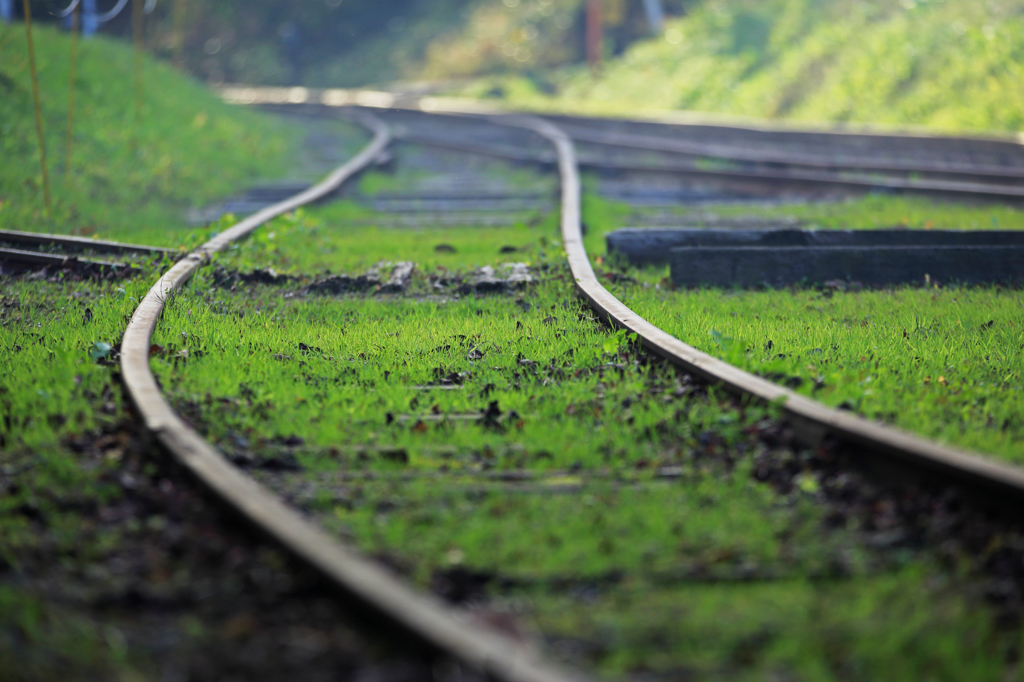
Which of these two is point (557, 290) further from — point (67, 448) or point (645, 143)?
point (645, 143)

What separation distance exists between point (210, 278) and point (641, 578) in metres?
4.42

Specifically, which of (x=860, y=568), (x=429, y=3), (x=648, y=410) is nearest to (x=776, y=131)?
(x=648, y=410)

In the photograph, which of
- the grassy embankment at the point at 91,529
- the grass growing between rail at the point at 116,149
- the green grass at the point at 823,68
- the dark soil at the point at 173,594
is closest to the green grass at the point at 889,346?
the dark soil at the point at 173,594

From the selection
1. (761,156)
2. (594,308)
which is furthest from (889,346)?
(761,156)

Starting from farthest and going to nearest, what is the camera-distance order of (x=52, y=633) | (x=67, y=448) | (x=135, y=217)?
(x=135, y=217), (x=67, y=448), (x=52, y=633)

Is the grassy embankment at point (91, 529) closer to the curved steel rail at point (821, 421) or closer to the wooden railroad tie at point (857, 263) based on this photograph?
the curved steel rail at point (821, 421)

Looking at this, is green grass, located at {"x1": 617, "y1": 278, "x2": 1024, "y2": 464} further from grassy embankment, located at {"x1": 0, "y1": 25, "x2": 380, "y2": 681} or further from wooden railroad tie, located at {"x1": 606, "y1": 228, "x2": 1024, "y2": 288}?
grassy embankment, located at {"x1": 0, "y1": 25, "x2": 380, "y2": 681}

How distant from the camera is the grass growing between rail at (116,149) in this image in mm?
8844

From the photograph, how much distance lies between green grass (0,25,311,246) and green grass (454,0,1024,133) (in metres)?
8.34

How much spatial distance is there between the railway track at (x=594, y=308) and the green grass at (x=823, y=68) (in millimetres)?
5107

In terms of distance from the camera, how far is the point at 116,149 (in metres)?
11.8

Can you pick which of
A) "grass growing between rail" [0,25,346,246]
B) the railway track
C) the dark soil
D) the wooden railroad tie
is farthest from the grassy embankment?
the wooden railroad tie

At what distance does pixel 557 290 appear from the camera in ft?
18.9

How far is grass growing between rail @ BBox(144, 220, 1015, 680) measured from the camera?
7.14 ft
